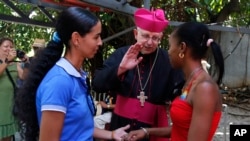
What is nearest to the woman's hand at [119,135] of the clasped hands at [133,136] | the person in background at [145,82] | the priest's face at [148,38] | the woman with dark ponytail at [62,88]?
the clasped hands at [133,136]

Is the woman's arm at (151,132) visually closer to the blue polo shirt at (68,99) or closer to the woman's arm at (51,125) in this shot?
the blue polo shirt at (68,99)

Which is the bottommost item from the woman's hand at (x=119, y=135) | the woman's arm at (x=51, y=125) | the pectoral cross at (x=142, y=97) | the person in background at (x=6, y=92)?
the person in background at (x=6, y=92)

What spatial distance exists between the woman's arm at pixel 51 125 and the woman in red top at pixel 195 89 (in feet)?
2.11

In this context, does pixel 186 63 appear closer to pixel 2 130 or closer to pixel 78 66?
pixel 78 66

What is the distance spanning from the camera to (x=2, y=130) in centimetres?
438

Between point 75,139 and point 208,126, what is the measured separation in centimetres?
63

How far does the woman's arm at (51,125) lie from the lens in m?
1.67

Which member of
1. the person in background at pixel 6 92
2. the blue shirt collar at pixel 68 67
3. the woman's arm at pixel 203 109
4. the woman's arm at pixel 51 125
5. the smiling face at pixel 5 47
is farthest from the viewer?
the smiling face at pixel 5 47

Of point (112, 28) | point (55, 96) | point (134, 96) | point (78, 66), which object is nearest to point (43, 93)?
point (55, 96)

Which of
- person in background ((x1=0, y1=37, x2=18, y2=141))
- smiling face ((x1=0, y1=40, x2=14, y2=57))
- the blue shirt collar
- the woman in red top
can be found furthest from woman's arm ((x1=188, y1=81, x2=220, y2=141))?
smiling face ((x1=0, y1=40, x2=14, y2=57))

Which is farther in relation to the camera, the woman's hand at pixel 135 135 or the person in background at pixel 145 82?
the person in background at pixel 145 82

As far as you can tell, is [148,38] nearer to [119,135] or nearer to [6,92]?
[119,135]

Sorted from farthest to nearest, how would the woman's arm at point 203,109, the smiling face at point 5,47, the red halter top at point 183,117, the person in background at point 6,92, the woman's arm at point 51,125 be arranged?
the smiling face at point 5,47 < the person in background at point 6,92 < the red halter top at point 183,117 < the woman's arm at point 203,109 < the woman's arm at point 51,125

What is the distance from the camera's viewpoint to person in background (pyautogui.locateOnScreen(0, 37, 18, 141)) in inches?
173
